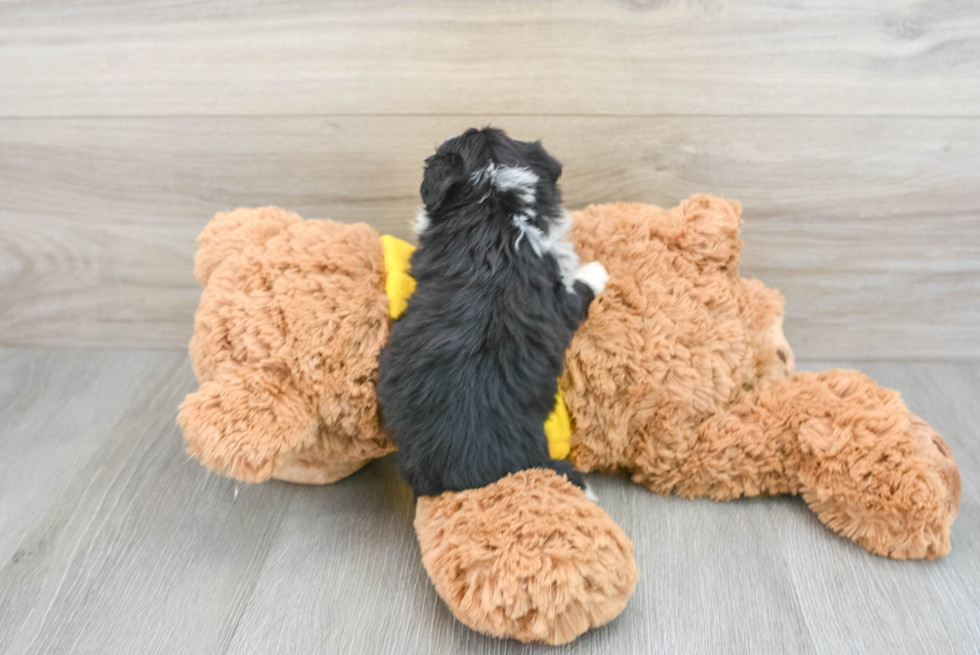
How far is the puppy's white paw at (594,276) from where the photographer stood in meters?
0.85

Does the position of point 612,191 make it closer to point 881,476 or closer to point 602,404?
point 602,404

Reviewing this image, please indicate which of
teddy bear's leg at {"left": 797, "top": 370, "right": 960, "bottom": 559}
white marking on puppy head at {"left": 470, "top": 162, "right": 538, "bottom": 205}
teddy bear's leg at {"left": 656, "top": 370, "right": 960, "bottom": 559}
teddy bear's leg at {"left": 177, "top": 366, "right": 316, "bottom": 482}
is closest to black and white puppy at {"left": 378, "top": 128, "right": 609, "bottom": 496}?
white marking on puppy head at {"left": 470, "top": 162, "right": 538, "bottom": 205}

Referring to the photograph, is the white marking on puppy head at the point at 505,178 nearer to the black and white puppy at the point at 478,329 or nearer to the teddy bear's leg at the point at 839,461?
the black and white puppy at the point at 478,329

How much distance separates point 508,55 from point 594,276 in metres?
0.38

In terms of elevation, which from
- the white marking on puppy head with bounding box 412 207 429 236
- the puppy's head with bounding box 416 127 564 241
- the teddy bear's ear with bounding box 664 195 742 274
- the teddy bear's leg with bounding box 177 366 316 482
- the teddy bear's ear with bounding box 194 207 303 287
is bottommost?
the teddy bear's leg with bounding box 177 366 316 482

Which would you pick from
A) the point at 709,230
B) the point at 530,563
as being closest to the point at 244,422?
the point at 530,563

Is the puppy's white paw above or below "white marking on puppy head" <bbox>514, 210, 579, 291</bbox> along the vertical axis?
below

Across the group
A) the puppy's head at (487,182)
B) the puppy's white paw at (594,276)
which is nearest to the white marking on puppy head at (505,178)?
the puppy's head at (487,182)

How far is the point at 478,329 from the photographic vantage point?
738 millimetres

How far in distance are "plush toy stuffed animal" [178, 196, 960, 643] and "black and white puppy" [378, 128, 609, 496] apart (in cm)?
4

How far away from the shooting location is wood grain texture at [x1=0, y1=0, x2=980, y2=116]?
967 mm

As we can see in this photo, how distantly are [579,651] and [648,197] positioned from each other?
684 millimetres

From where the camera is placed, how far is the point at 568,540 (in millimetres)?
688

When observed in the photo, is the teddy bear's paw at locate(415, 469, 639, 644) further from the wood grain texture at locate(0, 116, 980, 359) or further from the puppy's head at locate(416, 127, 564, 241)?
the wood grain texture at locate(0, 116, 980, 359)
